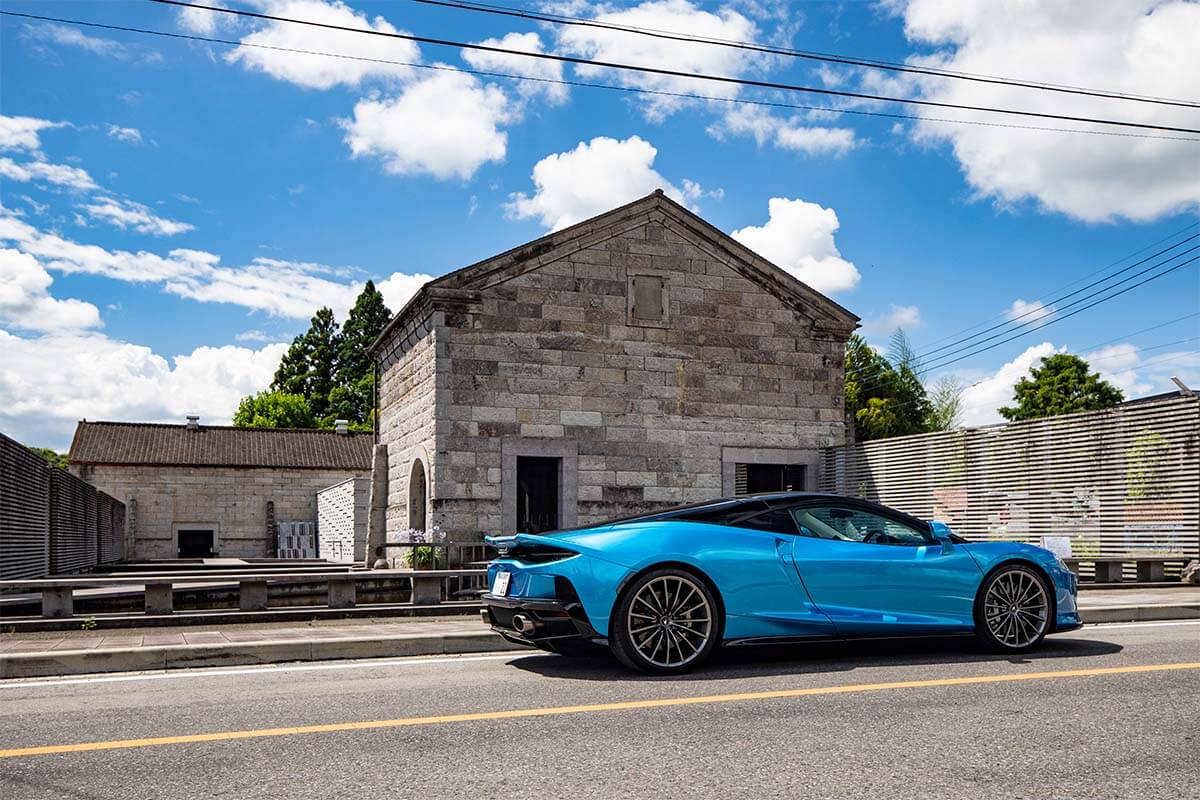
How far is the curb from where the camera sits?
7926 mm

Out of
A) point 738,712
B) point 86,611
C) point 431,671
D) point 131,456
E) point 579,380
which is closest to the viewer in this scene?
point 738,712

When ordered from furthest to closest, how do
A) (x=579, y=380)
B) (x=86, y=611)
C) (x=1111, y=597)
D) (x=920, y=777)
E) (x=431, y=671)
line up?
1. (x=579, y=380)
2. (x=86, y=611)
3. (x=1111, y=597)
4. (x=431, y=671)
5. (x=920, y=777)

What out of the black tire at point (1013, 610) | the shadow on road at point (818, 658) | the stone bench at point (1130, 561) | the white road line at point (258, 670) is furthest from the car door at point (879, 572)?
the stone bench at point (1130, 561)

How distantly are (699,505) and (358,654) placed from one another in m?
3.14

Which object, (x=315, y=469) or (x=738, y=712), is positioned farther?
(x=315, y=469)

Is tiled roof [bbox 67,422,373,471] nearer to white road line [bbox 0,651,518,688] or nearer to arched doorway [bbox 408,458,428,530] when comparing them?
arched doorway [bbox 408,458,428,530]

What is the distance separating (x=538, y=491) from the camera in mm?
19188

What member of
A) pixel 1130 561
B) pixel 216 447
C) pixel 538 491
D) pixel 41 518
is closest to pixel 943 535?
pixel 1130 561

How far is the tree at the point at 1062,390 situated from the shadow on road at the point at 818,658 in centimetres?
4914

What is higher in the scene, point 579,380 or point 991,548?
point 579,380

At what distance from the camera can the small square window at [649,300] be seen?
1994 cm

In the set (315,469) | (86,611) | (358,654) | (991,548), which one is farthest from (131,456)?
(991,548)

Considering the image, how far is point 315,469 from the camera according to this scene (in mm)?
47562

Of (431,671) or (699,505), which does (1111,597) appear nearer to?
(699,505)
